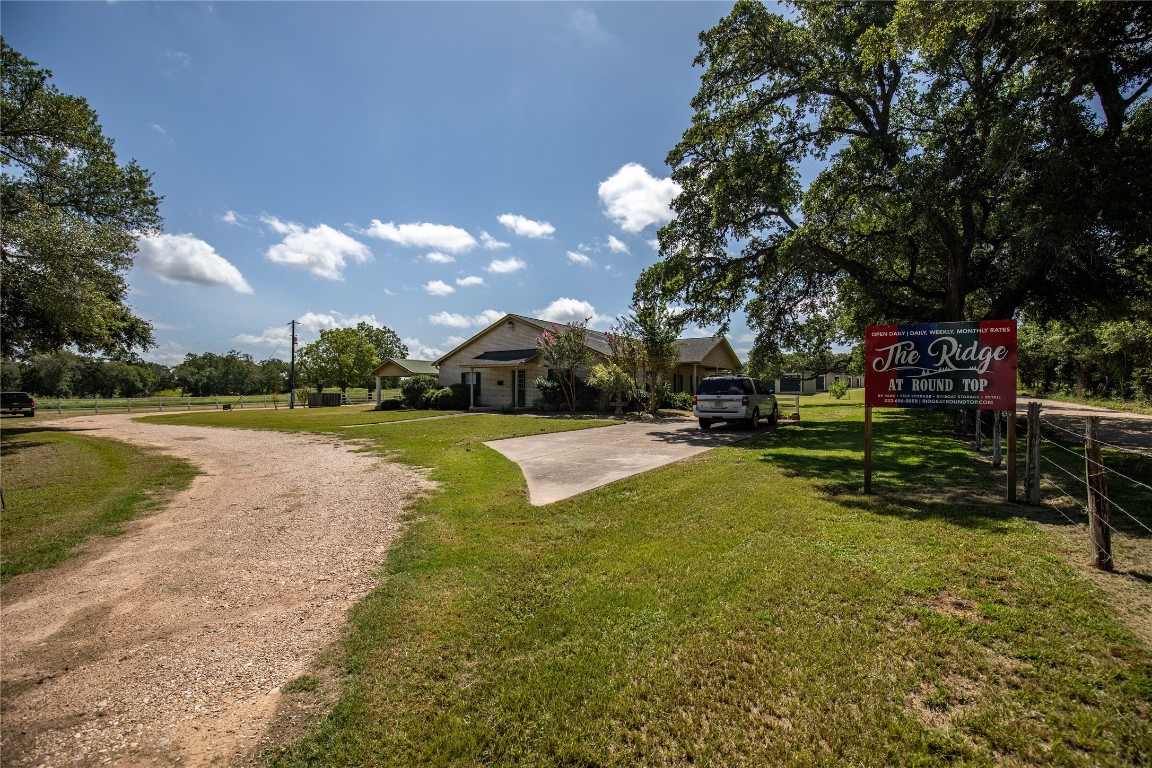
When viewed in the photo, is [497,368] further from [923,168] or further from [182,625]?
[182,625]

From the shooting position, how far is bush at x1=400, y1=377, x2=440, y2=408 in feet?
97.6

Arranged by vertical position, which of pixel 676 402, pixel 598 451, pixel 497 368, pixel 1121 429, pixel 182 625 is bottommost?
pixel 182 625

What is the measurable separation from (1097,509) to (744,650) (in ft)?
10.9

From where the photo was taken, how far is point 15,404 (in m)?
29.5

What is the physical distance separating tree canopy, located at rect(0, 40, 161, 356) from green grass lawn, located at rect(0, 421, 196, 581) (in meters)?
4.62

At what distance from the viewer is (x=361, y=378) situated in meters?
57.0

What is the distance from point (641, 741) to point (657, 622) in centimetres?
109

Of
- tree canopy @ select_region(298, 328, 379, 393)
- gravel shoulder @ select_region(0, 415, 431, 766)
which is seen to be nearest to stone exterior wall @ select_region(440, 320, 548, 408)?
gravel shoulder @ select_region(0, 415, 431, 766)

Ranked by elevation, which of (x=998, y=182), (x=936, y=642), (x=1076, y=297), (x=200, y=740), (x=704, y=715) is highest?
(x=998, y=182)

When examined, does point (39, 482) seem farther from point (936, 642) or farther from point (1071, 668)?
point (1071, 668)

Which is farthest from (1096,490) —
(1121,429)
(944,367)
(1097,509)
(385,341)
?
(385,341)

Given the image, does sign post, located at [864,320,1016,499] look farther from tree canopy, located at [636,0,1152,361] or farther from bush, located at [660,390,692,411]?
bush, located at [660,390,692,411]

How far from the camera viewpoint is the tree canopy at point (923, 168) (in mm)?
8055

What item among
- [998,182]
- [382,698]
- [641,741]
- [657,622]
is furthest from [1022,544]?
[998,182]
